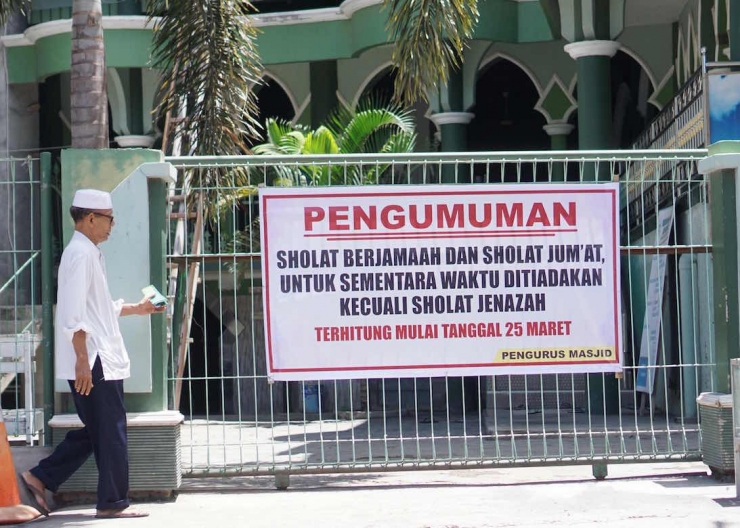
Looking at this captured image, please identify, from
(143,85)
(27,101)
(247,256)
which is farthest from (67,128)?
(247,256)

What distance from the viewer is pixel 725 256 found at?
7.77 metres

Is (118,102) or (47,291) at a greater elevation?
(118,102)

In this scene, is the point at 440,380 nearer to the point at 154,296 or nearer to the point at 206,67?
the point at 206,67

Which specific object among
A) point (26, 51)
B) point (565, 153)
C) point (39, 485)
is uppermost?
point (26, 51)

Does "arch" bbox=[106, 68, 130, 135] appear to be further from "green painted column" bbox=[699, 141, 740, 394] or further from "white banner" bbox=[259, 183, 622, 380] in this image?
"green painted column" bbox=[699, 141, 740, 394]

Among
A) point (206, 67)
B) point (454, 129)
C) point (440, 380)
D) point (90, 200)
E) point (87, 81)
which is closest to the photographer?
point (90, 200)

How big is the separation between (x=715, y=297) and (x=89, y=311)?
403 cm

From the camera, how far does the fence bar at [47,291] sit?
24.9 feet

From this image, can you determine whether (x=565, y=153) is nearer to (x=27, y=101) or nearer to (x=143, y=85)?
(x=143, y=85)

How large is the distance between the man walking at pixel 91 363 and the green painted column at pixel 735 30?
29.0 feet

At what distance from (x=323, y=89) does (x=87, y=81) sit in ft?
34.3

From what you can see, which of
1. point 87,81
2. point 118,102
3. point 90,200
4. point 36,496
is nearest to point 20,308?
point 87,81

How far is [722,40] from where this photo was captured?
1477 centimetres

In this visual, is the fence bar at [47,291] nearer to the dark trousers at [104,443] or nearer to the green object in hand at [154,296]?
the dark trousers at [104,443]
